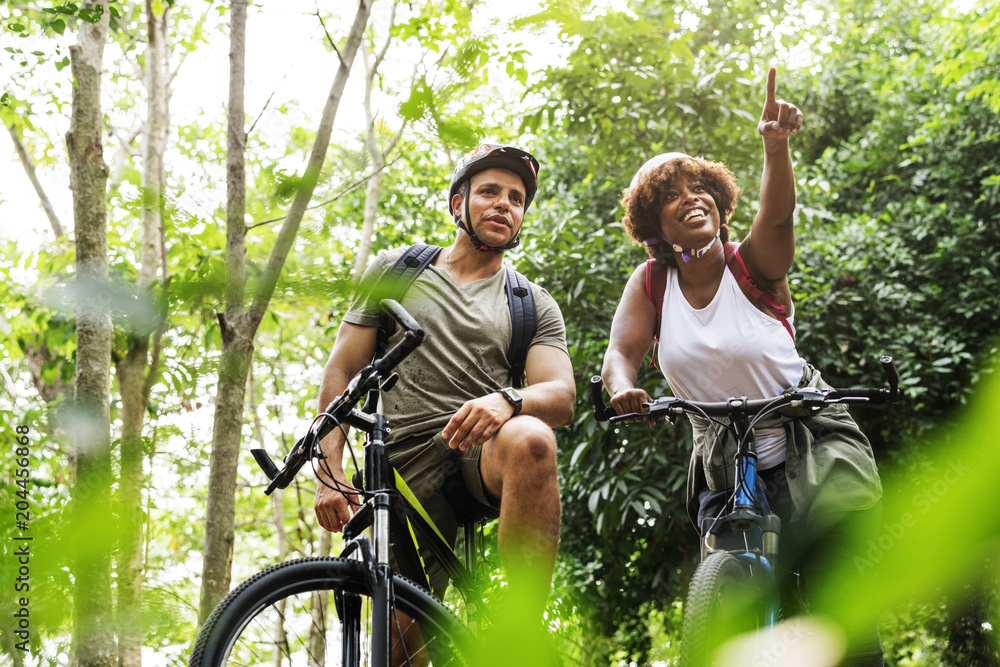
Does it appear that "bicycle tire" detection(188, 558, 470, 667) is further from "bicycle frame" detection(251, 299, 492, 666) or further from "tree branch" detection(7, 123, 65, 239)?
"tree branch" detection(7, 123, 65, 239)

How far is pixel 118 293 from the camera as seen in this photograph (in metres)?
0.86

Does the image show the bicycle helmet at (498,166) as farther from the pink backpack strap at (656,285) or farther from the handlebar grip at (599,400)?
the handlebar grip at (599,400)

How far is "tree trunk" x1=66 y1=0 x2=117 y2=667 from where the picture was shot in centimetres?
81

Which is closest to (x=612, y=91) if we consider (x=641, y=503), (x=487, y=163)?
(x=641, y=503)

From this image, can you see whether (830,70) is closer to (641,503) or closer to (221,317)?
(641,503)

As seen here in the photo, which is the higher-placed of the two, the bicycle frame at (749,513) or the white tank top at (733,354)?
the white tank top at (733,354)

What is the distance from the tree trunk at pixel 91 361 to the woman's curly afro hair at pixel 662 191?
167 cm

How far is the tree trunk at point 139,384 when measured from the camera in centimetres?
89

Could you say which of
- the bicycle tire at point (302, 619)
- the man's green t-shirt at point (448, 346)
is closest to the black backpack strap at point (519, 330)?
the man's green t-shirt at point (448, 346)

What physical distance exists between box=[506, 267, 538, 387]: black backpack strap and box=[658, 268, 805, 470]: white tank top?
1.44ft

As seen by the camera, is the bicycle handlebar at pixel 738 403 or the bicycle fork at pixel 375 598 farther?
the bicycle handlebar at pixel 738 403

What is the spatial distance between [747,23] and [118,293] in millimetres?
8651

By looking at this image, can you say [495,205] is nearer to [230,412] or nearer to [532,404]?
[532,404]

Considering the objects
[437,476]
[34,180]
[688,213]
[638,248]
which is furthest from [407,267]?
[34,180]
